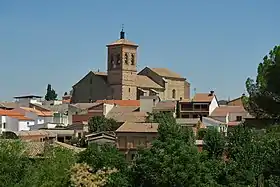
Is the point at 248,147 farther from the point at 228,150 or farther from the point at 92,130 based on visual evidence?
the point at 92,130

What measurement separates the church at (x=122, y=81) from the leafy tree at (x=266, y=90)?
1239 inches

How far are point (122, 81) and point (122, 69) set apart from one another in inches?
77.2

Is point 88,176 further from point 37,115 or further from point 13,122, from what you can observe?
point 37,115

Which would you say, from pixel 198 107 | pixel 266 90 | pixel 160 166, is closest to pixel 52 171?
pixel 160 166

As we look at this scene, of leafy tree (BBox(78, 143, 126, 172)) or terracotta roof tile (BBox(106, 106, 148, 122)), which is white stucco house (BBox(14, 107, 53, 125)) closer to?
terracotta roof tile (BBox(106, 106, 148, 122))

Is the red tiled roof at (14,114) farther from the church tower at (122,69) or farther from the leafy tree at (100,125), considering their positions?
the church tower at (122,69)

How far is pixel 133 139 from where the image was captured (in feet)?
129

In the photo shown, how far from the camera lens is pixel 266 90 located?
39.3 metres

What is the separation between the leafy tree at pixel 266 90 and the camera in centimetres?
3834

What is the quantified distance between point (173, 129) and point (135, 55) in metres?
48.1

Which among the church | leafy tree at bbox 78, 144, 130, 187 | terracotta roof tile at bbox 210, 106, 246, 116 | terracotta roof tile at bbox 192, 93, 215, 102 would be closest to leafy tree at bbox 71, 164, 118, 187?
leafy tree at bbox 78, 144, 130, 187

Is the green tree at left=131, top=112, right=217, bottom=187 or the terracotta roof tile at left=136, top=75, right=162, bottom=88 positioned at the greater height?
the terracotta roof tile at left=136, top=75, right=162, bottom=88

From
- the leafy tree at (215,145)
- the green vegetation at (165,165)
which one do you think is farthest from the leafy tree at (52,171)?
the leafy tree at (215,145)

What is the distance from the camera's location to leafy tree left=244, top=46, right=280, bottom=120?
38344mm
